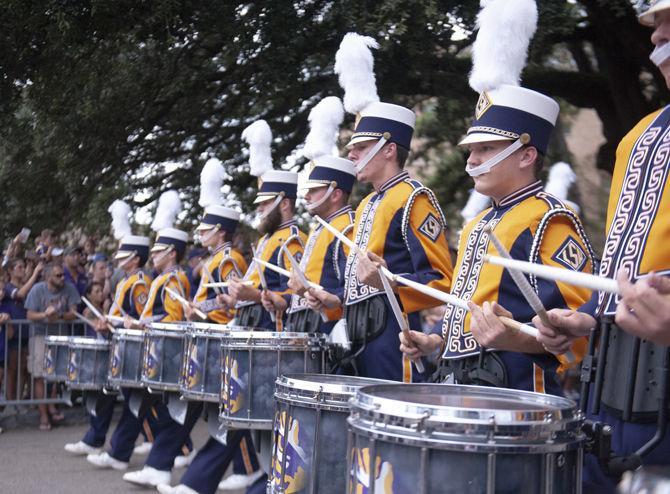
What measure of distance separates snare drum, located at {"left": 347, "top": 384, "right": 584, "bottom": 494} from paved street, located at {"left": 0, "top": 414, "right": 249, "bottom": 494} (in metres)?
5.01

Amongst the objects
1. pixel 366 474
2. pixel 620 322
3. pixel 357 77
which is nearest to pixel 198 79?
pixel 357 77

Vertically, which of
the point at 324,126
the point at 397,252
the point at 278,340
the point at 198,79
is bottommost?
the point at 278,340

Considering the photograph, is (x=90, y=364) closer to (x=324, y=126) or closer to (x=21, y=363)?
(x=21, y=363)

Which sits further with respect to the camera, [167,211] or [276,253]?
[167,211]

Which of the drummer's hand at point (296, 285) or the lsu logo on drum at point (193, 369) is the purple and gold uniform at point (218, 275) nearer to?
the lsu logo on drum at point (193, 369)

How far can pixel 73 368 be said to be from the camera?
9.02 m

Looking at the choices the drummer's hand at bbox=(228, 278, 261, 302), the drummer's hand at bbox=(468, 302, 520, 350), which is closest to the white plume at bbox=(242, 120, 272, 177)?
the drummer's hand at bbox=(228, 278, 261, 302)

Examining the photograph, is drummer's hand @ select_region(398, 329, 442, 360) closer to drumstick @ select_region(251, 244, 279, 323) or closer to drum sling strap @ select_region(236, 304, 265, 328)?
drumstick @ select_region(251, 244, 279, 323)

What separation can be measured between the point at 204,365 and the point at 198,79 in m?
4.23

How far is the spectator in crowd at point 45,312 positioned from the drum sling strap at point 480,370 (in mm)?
7996

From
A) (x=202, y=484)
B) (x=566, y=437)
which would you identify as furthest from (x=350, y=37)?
(x=566, y=437)

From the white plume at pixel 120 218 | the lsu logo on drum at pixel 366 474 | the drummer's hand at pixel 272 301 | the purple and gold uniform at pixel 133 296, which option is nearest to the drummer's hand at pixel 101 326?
the purple and gold uniform at pixel 133 296

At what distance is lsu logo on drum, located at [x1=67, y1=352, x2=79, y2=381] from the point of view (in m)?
8.96

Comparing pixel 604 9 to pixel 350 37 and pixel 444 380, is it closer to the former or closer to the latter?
pixel 350 37
